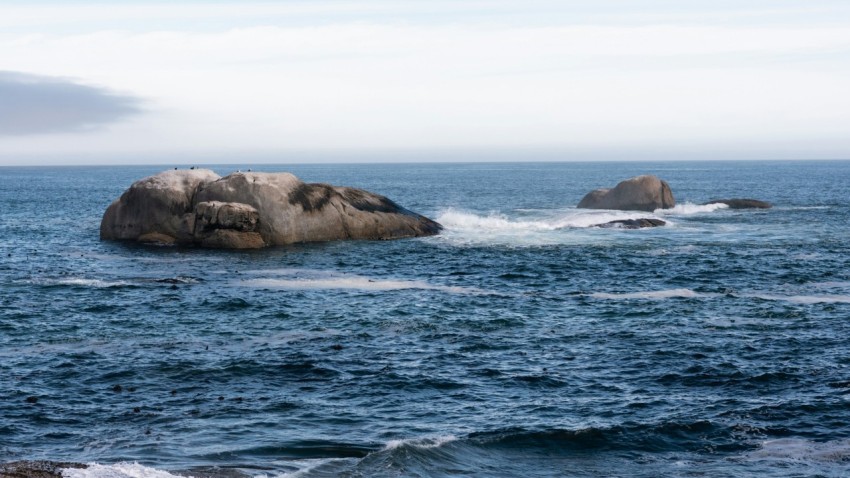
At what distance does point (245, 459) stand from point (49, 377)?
8.69 meters

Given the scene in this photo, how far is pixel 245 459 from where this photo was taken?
55.7 feet

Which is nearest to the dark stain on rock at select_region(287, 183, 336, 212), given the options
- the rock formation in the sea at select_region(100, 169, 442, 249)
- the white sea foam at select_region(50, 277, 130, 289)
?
the rock formation in the sea at select_region(100, 169, 442, 249)

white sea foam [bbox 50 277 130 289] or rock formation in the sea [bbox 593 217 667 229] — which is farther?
rock formation in the sea [bbox 593 217 667 229]

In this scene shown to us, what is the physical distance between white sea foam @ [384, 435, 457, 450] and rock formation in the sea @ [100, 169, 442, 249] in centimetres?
3240

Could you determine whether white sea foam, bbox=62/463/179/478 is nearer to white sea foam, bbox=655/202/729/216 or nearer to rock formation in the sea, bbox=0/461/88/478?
rock formation in the sea, bbox=0/461/88/478

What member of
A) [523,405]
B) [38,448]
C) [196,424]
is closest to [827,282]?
[523,405]

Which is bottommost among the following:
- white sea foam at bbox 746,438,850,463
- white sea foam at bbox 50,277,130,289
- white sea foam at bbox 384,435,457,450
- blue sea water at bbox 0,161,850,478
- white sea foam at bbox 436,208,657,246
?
white sea foam at bbox 746,438,850,463

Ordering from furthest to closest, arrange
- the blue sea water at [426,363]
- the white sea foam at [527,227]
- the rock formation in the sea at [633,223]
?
the rock formation in the sea at [633,223] < the white sea foam at [527,227] < the blue sea water at [426,363]

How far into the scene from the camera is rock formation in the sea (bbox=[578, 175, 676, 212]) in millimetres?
73625

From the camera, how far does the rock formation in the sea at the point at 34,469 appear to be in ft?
48.1

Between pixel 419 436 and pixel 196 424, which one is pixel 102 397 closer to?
pixel 196 424

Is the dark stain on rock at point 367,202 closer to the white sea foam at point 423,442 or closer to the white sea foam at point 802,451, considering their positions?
the white sea foam at point 423,442

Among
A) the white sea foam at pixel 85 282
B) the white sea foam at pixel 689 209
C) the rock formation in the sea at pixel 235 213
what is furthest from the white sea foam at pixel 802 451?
the white sea foam at pixel 689 209

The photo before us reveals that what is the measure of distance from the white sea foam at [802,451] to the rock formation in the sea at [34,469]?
13149mm
